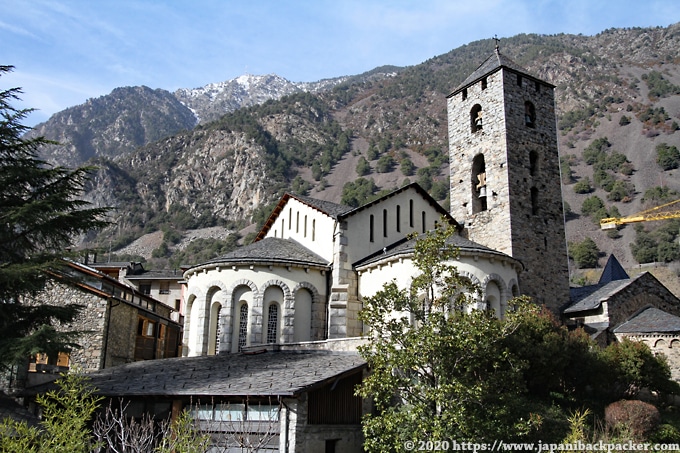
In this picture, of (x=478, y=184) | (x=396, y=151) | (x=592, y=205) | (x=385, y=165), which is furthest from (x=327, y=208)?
(x=396, y=151)

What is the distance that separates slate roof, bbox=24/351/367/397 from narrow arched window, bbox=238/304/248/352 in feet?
7.41

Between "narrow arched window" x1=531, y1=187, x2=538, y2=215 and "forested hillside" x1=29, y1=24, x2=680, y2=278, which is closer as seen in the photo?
"narrow arched window" x1=531, y1=187, x2=538, y2=215

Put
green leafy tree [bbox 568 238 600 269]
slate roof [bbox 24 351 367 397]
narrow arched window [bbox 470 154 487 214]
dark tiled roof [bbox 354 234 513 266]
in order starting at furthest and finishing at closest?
green leafy tree [bbox 568 238 600 269]
narrow arched window [bbox 470 154 487 214]
dark tiled roof [bbox 354 234 513 266]
slate roof [bbox 24 351 367 397]

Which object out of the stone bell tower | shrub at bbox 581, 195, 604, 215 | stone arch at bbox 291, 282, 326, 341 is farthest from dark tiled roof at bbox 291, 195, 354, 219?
shrub at bbox 581, 195, 604, 215

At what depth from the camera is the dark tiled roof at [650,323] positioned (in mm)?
27109

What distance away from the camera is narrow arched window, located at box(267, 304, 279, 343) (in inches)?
1079

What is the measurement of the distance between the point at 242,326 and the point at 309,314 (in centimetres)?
325

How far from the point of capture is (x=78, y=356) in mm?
27344

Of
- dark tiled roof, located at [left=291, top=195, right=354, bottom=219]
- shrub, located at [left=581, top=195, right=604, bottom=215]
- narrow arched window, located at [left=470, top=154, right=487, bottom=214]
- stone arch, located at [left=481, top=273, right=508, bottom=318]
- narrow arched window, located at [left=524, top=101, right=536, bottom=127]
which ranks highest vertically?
shrub, located at [left=581, top=195, right=604, bottom=215]

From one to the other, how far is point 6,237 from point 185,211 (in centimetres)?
11141

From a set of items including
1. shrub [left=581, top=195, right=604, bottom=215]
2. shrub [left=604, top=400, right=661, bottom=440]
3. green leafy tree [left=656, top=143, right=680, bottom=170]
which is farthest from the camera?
green leafy tree [left=656, top=143, right=680, bottom=170]

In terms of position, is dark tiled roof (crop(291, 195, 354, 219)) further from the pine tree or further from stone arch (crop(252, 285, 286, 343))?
the pine tree

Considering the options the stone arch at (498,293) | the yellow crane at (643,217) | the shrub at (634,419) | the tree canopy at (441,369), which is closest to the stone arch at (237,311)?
the stone arch at (498,293)

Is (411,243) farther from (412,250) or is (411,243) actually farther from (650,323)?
(650,323)
